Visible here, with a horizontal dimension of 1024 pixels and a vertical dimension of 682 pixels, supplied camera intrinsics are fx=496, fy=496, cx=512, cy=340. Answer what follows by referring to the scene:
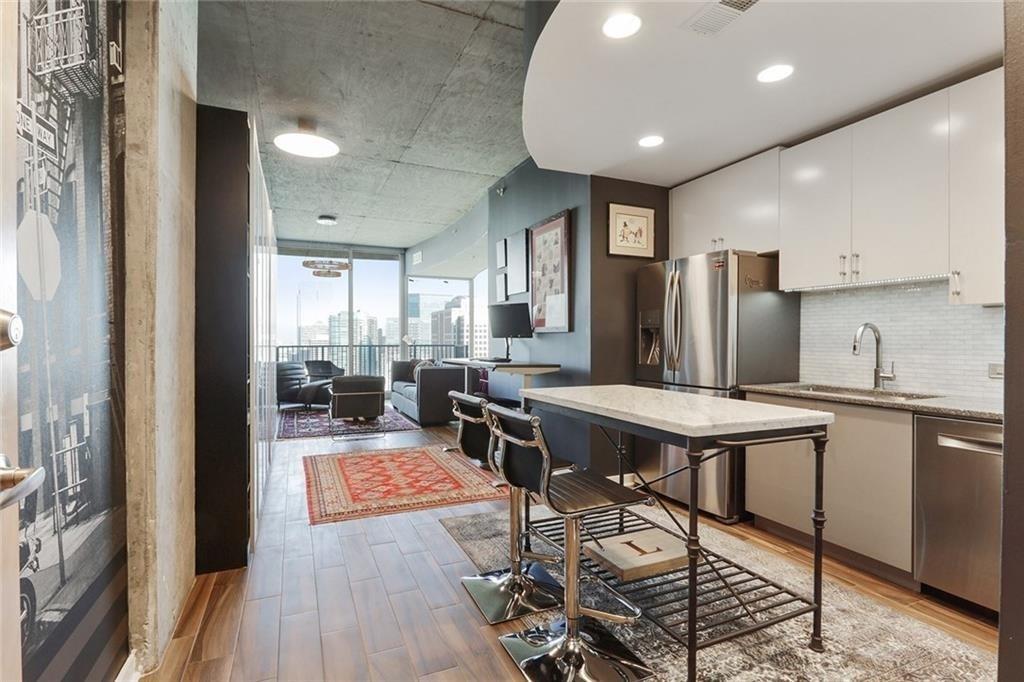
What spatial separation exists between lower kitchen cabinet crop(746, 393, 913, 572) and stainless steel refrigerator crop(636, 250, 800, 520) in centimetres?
27

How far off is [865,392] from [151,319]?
3.51m

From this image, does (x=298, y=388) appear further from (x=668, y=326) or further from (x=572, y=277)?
(x=668, y=326)

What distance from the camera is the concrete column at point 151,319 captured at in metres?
1.62

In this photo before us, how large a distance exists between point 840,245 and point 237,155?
3.29 metres

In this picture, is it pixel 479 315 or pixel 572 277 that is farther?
pixel 479 315

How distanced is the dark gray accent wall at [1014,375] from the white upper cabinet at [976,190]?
6.81 ft

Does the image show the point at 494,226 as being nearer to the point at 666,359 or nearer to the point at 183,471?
the point at 666,359

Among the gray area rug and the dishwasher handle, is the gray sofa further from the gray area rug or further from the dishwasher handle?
the dishwasher handle

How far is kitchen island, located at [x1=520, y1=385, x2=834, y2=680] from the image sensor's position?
5.28 ft

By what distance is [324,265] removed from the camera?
8.04 metres

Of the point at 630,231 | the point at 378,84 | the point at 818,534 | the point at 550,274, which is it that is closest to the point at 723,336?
the point at 630,231

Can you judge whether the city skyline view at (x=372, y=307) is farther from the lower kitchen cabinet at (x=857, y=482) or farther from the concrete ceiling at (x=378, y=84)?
the lower kitchen cabinet at (x=857, y=482)

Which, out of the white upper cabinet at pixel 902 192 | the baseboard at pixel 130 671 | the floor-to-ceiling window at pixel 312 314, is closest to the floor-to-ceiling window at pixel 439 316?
the floor-to-ceiling window at pixel 312 314

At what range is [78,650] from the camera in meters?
1.28
